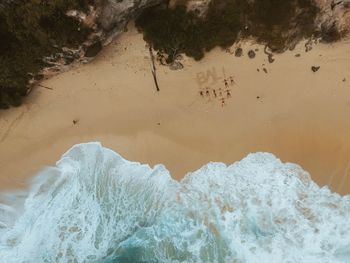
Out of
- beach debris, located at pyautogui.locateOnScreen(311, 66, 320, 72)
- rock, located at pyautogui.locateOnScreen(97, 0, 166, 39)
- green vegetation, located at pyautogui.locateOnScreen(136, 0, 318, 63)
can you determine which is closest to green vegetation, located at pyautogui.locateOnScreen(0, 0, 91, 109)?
rock, located at pyautogui.locateOnScreen(97, 0, 166, 39)

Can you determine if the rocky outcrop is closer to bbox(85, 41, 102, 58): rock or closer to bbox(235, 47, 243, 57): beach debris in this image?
bbox(235, 47, 243, 57): beach debris

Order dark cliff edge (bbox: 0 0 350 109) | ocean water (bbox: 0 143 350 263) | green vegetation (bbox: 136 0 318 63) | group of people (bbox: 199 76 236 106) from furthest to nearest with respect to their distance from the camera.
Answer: group of people (bbox: 199 76 236 106) < ocean water (bbox: 0 143 350 263) < green vegetation (bbox: 136 0 318 63) < dark cliff edge (bbox: 0 0 350 109)

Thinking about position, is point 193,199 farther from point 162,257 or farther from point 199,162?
point 162,257

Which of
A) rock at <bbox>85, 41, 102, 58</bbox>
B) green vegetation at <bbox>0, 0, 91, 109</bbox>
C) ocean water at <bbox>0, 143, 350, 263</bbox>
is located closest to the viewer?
green vegetation at <bbox>0, 0, 91, 109</bbox>

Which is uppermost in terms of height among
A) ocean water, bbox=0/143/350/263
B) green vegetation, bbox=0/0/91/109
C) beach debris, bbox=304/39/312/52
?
green vegetation, bbox=0/0/91/109

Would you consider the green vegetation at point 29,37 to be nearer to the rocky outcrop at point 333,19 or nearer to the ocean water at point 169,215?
the ocean water at point 169,215

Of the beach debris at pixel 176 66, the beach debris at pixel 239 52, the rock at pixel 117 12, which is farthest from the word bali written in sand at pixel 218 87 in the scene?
the rock at pixel 117 12

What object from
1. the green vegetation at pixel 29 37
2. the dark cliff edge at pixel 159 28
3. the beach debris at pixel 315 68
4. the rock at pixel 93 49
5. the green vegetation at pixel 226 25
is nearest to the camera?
the green vegetation at pixel 29 37

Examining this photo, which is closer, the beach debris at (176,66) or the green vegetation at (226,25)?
the green vegetation at (226,25)
